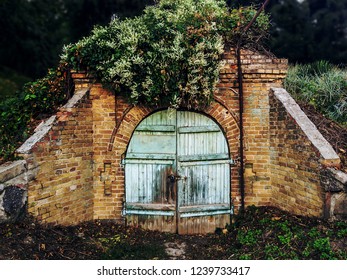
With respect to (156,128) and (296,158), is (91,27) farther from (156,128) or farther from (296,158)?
(296,158)

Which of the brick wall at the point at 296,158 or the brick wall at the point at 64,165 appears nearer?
the brick wall at the point at 296,158

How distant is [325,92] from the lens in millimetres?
8500

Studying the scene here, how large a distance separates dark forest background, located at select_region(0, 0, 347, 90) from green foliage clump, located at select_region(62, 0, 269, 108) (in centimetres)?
995

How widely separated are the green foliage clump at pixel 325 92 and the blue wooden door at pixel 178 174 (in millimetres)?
2905

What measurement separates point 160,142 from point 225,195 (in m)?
1.64

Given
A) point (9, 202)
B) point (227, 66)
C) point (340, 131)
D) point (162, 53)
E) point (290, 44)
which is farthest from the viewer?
point (290, 44)

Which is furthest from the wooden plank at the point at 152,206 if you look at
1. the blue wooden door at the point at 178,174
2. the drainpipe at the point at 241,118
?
the drainpipe at the point at 241,118

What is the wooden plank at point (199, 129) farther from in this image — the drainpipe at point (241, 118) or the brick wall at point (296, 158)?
the brick wall at point (296, 158)

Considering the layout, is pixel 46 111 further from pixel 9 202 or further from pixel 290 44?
pixel 290 44

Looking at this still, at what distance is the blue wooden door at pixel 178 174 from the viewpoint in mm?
6723

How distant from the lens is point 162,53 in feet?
20.5

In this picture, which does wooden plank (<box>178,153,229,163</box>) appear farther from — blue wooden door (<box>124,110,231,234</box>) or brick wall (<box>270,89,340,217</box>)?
brick wall (<box>270,89,340,217</box>)

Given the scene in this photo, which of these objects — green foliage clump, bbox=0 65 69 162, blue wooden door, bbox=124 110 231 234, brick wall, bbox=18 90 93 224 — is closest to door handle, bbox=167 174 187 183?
blue wooden door, bbox=124 110 231 234

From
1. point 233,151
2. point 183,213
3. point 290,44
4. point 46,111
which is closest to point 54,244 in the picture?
point 183,213
